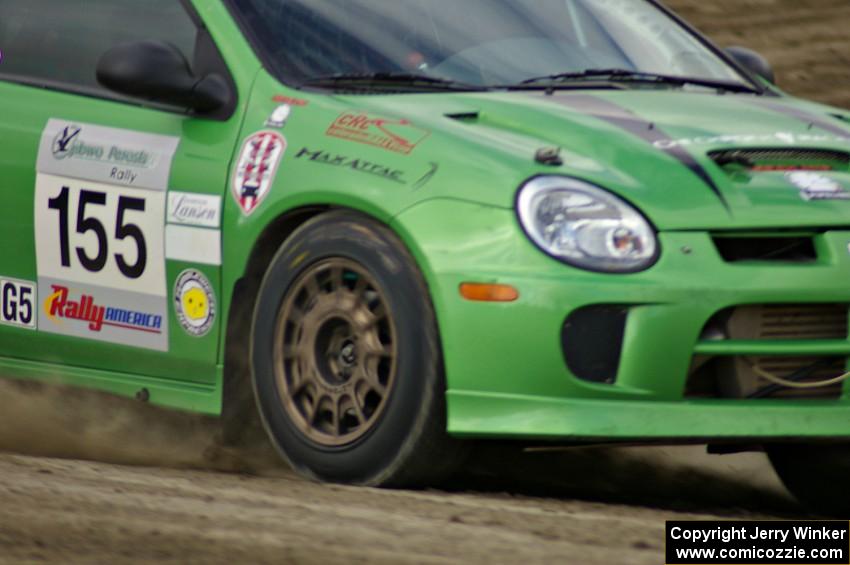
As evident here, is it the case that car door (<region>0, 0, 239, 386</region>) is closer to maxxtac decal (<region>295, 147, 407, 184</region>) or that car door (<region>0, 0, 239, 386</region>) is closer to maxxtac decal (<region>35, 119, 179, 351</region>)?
maxxtac decal (<region>35, 119, 179, 351</region>)

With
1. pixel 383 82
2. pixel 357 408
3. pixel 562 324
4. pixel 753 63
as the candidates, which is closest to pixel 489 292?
pixel 562 324

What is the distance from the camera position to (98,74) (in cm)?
638

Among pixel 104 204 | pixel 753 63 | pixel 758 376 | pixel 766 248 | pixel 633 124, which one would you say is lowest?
pixel 758 376

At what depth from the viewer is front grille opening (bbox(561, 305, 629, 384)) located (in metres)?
5.57

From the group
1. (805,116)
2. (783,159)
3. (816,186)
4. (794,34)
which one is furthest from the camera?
(794,34)

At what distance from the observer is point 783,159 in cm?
603

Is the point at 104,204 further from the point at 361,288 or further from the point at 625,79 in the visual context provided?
the point at 625,79

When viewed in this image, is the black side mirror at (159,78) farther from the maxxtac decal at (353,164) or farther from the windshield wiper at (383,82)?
the maxxtac decal at (353,164)

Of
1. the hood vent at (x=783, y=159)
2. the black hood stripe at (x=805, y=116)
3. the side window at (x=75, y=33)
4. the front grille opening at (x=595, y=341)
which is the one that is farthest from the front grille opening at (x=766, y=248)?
the side window at (x=75, y=33)

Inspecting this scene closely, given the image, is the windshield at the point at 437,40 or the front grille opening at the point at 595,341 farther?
the windshield at the point at 437,40

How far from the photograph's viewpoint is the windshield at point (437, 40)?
6.53 meters

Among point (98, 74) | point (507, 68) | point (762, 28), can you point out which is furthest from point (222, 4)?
point (762, 28)

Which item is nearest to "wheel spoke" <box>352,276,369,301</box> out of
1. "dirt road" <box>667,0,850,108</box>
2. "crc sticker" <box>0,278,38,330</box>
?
"crc sticker" <box>0,278,38,330</box>

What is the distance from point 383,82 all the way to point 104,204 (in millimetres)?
978
